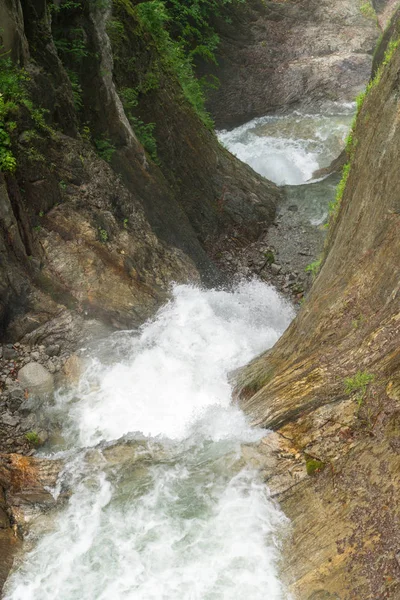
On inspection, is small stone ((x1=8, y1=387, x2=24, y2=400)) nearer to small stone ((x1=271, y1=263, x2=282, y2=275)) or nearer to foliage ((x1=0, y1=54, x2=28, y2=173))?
foliage ((x1=0, y1=54, x2=28, y2=173))

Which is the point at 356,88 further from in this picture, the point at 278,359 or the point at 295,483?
the point at 295,483

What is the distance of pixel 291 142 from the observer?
16797mm

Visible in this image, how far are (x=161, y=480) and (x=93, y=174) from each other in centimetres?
589

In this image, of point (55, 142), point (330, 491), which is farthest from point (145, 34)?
point (330, 491)

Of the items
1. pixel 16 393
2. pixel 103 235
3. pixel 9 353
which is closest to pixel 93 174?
pixel 103 235

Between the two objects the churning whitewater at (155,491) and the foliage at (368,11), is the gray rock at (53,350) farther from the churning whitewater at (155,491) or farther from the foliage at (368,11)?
the foliage at (368,11)

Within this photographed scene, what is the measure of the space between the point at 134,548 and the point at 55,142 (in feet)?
22.2

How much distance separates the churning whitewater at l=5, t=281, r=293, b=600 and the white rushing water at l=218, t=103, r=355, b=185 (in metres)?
8.52

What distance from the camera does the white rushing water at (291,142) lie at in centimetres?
1580

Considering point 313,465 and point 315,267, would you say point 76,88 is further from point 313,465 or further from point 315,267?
point 313,465

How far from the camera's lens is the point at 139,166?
34.9ft

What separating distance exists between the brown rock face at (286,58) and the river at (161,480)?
38.2 ft

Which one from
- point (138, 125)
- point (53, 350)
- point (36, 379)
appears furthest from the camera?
point (138, 125)

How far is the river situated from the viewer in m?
5.36
